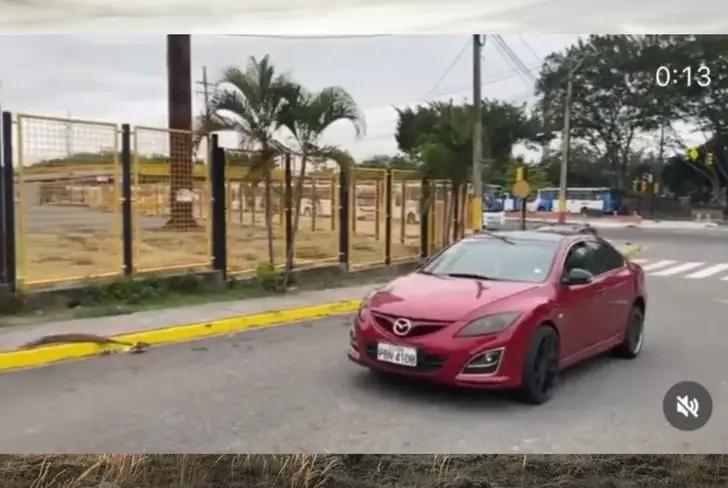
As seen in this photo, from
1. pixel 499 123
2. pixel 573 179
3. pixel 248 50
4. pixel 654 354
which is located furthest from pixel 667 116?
pixel 248 50

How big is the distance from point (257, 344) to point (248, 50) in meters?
1.18

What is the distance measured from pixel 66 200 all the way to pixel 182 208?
490 millimetres

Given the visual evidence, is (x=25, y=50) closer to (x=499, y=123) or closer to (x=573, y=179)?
(x=499, y=123)

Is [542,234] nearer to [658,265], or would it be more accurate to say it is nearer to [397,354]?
[658,265]

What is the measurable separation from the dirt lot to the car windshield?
0.75 metres

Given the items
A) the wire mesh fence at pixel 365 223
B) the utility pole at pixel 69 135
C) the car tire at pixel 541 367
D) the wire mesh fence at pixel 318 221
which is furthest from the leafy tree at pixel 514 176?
the utility pole at pixel 69 135

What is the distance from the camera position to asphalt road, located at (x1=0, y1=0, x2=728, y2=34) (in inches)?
113

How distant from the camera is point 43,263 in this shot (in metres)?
3.22

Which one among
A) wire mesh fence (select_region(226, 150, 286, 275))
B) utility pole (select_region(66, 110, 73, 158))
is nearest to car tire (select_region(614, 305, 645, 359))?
wire mesh fence (select_region(226, 150, 286, 275))

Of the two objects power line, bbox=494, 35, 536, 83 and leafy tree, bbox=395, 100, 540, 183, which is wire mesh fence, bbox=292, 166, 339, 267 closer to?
leafy tree, bbox=395, 100, 540, 183

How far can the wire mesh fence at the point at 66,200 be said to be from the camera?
2979 mm

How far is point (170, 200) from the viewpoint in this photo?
3.35 m

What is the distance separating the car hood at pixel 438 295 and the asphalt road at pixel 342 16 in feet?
3.25

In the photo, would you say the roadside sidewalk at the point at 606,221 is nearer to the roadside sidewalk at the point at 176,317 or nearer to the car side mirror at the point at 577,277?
the car side mirror at the point at 577,277
